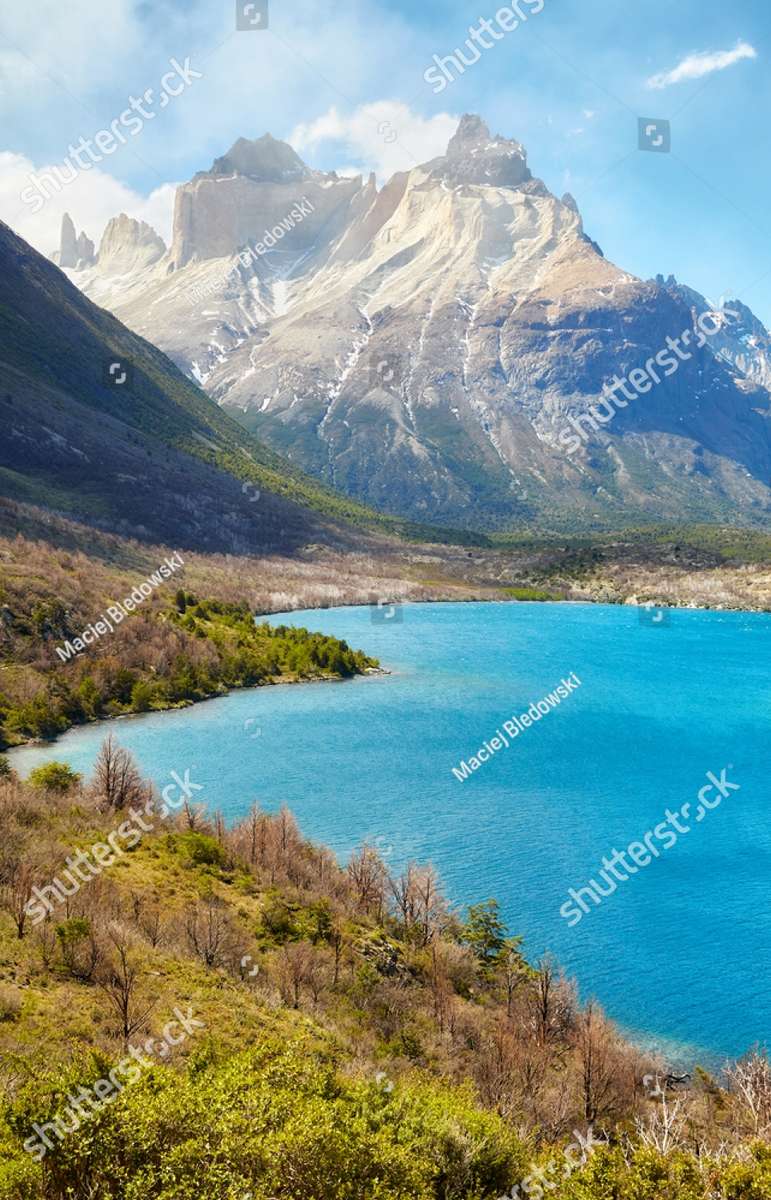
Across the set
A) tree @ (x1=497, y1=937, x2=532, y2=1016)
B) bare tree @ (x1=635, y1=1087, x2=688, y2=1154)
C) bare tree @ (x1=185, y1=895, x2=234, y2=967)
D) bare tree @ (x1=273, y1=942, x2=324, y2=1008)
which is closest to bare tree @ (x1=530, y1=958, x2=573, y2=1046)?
tree @ (x1=497, y1=937, x2=532, y2=1016)

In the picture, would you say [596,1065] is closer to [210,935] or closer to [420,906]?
[420,906]

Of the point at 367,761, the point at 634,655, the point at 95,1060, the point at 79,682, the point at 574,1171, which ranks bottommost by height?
the point at 79,682

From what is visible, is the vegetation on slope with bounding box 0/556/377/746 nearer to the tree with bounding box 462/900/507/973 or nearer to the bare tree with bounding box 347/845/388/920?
the bare tree with bounding box 347/845/388/920

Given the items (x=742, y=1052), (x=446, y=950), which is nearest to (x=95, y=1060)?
(x=446, y=950)

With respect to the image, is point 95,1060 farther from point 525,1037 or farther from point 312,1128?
point 525,1037

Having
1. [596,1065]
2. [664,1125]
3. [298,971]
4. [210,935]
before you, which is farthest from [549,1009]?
[210,935]

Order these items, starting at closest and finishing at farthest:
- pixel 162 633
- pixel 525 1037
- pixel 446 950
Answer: pixel 525 1037 < pixel 446 950 < pixel 162 633
